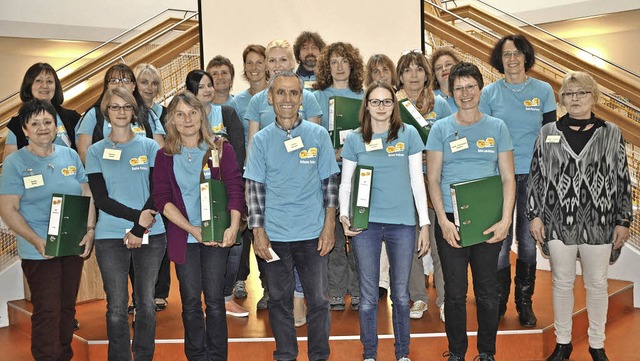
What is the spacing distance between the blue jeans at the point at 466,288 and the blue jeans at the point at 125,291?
1666 millimetres

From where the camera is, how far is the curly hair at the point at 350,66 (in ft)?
15.1

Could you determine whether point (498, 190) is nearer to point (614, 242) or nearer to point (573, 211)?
point (573, 211)

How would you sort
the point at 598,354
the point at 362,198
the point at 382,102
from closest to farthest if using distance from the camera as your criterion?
1. the point at 362,198
2. the point at 382,102
3. the point at 598,354

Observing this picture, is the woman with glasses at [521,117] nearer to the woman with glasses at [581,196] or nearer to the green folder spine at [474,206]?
the woman with glasses at [581,196]

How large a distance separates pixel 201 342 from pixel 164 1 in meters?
10.4

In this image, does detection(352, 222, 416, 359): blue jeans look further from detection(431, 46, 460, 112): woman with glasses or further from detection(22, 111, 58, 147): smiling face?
detection(22, 111, 58, 147): smiling face

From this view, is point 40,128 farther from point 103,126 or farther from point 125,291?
point 125,291

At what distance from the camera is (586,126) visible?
409 cm

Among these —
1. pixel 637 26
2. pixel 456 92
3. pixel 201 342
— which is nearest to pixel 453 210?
pixel 456 92

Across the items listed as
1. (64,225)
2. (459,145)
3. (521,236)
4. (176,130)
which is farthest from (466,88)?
(64,225)

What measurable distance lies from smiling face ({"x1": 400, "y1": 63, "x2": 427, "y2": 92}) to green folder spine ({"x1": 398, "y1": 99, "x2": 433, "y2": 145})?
18 cm

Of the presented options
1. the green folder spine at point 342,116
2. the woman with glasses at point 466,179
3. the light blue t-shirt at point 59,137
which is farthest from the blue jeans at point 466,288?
the light blue t-shirt at point 59,137

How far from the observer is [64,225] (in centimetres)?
391

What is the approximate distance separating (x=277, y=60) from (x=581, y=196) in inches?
85.2
